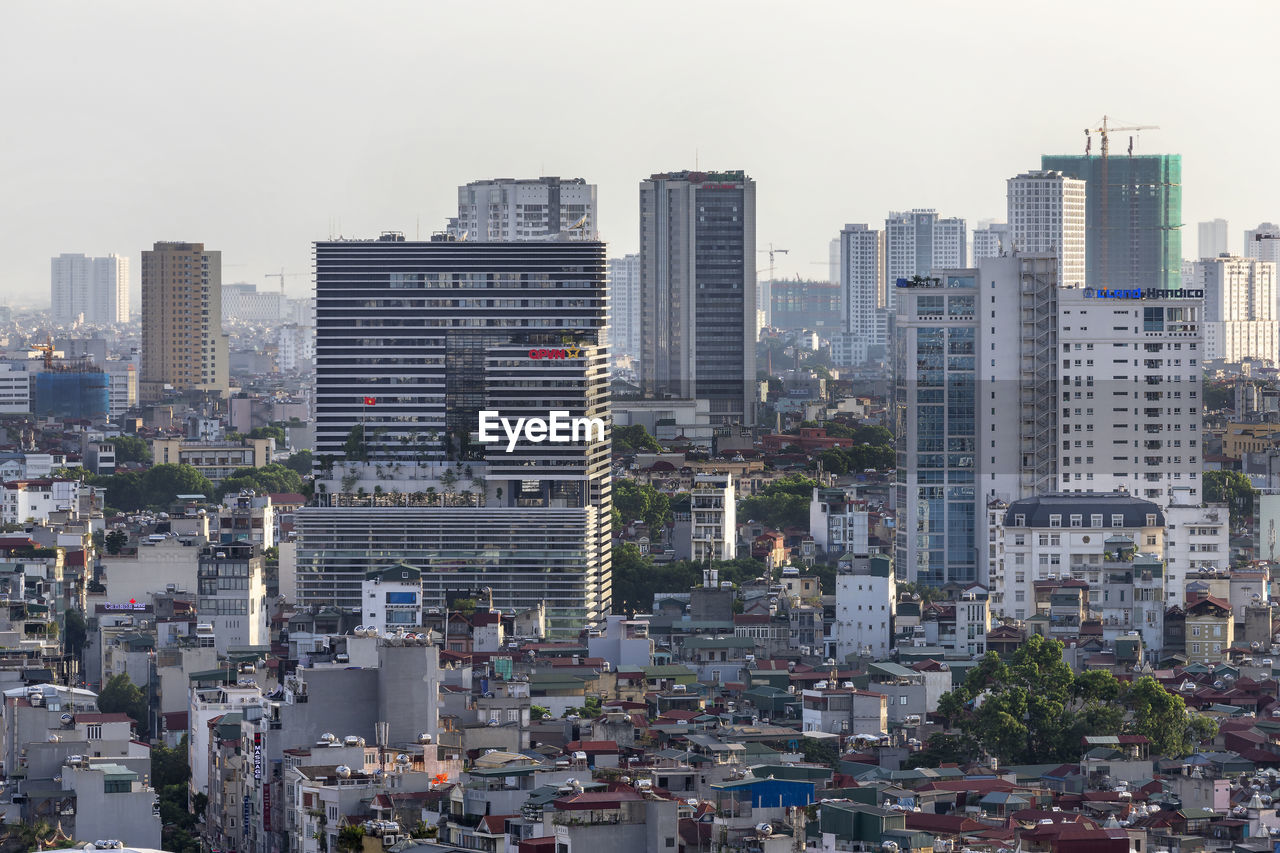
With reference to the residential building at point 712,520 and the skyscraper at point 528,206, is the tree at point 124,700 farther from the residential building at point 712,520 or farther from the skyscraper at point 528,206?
the skyscraper at point 528,206

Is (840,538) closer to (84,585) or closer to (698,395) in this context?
(84,585)

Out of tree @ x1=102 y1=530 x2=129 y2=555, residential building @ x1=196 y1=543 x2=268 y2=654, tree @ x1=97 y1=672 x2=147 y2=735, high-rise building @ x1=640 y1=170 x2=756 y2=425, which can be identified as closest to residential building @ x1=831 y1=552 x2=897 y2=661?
residential building @ x1=196 y1=543 x2=268 y2=654

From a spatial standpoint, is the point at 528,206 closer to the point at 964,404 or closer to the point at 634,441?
the point at 634,441

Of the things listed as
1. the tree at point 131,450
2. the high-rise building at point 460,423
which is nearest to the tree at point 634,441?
the tree at point 131,450

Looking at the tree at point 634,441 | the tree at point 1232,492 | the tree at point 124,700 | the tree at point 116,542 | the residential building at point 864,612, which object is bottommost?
the tree at point 124,700

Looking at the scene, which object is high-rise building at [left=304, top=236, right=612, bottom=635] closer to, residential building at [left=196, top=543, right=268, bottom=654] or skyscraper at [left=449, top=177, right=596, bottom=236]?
residential building at [left=196, top=543, right=268, bottom=654]
